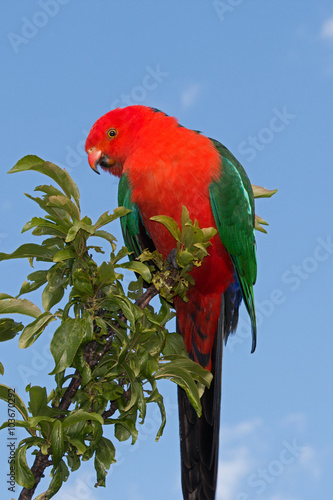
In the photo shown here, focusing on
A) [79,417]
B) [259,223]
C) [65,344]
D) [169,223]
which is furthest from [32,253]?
[259,223]

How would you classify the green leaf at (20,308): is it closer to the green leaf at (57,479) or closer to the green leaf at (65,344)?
the green leaf at (65,344)

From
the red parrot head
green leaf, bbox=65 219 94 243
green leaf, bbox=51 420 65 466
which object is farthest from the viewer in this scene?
the red parrot head

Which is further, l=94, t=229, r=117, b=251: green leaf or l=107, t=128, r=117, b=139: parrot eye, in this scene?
l=107, t=128, r=117, b=139: parrot eye

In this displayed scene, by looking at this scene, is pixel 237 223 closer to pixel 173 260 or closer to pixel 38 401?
pixel 173 260

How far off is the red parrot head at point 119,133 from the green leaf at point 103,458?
6.97 ft

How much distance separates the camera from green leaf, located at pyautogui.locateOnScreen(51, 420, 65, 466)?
2369 mm

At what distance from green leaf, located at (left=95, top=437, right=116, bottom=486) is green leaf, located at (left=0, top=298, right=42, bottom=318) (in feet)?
2.54

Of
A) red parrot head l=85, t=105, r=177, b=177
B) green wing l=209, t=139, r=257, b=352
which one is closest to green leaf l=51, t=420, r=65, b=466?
green wing l=209, t=139, r=257, b=352

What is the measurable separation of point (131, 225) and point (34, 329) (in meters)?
1.42

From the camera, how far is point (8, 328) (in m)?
2.85

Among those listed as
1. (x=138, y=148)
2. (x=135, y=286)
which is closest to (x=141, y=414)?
(x=135, y=286)

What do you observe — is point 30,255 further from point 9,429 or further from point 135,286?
point 9,429

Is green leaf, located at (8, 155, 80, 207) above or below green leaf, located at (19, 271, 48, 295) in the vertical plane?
above

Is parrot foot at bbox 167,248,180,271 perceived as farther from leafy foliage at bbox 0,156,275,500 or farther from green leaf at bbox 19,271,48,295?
green leaf at bbox 19,271,48,295
